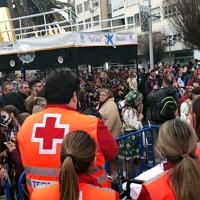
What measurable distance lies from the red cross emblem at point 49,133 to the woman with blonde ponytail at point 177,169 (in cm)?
74

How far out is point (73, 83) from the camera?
2.51 m

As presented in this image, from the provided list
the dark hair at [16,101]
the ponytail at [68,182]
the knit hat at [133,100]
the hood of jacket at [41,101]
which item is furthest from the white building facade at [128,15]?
the ponytail at [68,182]

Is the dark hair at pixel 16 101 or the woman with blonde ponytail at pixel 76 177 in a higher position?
the woman with blonde ponytail at pixel 76 177

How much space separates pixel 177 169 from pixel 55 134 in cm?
94

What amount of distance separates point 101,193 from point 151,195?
0.93 feet

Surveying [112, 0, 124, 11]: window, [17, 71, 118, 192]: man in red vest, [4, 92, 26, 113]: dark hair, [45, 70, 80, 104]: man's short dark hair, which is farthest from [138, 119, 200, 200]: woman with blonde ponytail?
[112, 0, 124, 11]: window

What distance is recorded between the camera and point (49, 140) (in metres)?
2.31

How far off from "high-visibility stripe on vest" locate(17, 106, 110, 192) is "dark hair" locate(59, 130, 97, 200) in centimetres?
41

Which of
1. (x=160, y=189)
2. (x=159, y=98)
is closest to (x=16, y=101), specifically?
(x=159, y=98)

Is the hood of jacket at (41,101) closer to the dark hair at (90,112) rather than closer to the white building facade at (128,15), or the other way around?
the dark hair at (90,112)

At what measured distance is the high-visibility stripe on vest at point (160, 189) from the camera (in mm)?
1770

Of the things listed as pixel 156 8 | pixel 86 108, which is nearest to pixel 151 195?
pixel 86 108

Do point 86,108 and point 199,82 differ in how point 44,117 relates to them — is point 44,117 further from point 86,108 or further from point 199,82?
point 199,82

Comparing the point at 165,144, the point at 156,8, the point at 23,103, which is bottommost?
the point at 23,103
